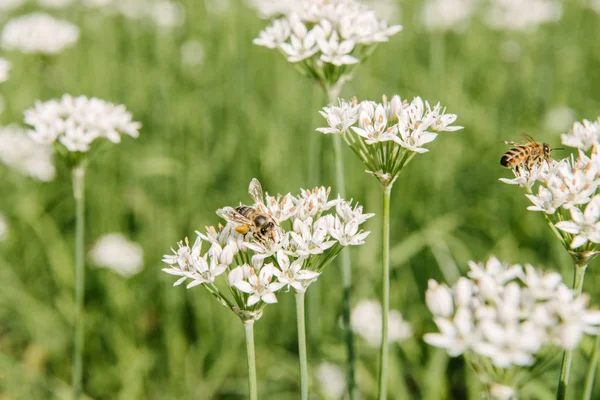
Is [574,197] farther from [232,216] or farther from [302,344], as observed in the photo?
[232,216]

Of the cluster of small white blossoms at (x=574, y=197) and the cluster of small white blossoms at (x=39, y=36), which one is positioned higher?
the cluster of small white blossoms at (x=39, y=36)

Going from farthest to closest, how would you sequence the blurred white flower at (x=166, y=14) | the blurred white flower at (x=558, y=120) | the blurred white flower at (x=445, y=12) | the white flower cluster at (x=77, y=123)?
the blurred white flower at (x=166, y=14)
the blurred white flower at (x=445, y=12)
the blurred white flower at (x=558, y=120)
the white flower cluster at (x=77, y=123)

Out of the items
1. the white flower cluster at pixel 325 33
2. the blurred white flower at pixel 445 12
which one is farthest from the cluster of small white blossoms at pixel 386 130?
the blurred white flower at pixel 445 12

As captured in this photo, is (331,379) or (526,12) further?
(526,12)

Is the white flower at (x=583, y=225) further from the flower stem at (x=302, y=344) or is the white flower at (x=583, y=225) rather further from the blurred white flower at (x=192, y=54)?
the blurred white flower at (x=192, y=54)

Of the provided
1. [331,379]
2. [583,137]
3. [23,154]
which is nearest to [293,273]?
[583,137]

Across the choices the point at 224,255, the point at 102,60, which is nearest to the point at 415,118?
the point at 224,255
